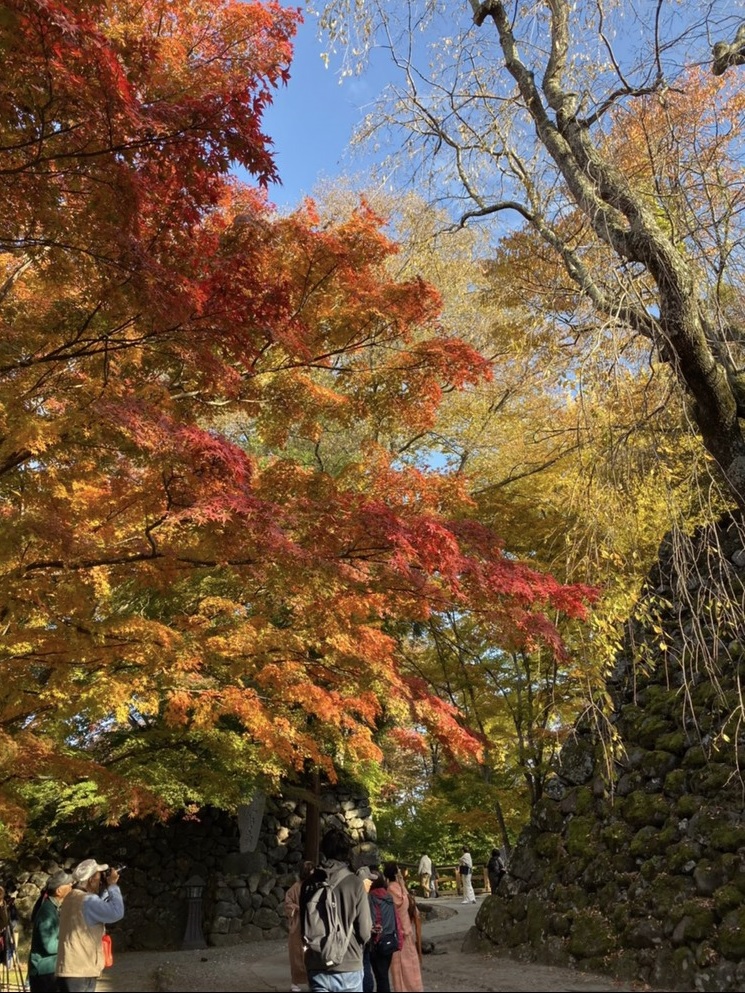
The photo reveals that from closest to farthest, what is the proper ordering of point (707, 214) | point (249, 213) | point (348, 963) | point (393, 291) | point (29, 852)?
1. point (348, 963)
2. point (707, 214)
3. point (249, 213)
4. point (393, 291)
5. point (29, 852)

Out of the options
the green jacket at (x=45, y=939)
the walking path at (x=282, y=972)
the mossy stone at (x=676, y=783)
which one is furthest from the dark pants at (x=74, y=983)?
the mossy stone at (x=676, y=783)

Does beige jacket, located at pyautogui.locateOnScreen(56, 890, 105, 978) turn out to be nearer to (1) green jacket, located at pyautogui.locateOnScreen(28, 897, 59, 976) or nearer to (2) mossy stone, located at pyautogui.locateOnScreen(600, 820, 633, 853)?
(1) green jacket, located at pyautogui.locateOnScreen(28, 897, 59, 976)

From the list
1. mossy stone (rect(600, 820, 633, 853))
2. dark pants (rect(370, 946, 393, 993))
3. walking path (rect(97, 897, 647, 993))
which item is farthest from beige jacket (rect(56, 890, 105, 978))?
mossy stone (rect(600, 820, 633, 853))

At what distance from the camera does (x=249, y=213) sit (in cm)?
625

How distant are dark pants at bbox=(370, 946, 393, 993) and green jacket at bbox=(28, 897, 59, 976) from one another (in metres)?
2.23

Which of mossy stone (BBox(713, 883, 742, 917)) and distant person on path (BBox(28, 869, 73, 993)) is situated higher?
distant person on path (BBox(28, 869, 73, 993))

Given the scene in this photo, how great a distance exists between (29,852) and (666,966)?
37.0ft

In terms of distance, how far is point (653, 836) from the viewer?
22.9ft

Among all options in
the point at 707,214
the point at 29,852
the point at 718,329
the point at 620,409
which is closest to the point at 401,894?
the point at 620,409

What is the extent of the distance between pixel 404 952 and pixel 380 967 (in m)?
0.97

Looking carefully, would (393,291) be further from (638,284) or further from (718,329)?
(718,329)

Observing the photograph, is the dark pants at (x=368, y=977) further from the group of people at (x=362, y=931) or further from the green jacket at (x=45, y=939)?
the green jacket at (x=45, y=939)

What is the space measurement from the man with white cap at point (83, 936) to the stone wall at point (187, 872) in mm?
10193

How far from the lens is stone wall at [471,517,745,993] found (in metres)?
5.86
